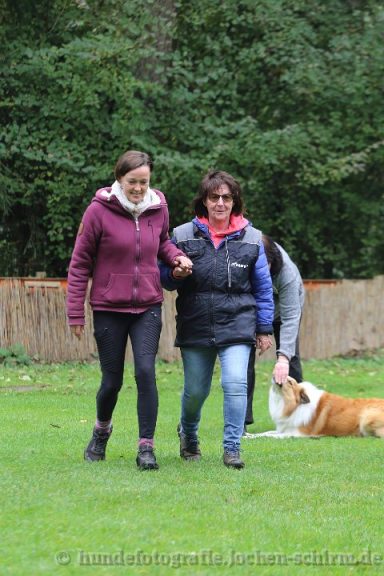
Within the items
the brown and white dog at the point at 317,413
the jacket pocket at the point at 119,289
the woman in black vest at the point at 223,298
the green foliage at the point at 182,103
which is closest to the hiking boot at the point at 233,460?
the woman in black vest at the point at 223,298

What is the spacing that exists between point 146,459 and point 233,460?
0.66 m

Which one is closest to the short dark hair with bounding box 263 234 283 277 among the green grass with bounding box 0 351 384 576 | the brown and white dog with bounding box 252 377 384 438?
the brown and white dog with bounding box 252 377 384 438

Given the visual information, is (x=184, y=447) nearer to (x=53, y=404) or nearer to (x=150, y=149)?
(x=53, y=404)

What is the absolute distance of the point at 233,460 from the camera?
25.8 ft

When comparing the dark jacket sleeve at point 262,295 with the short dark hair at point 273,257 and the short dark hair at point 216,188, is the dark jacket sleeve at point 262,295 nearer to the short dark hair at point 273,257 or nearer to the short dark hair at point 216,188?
the short dark hair at point 216,188

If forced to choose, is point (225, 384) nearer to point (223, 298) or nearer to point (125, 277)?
point (223, 298)

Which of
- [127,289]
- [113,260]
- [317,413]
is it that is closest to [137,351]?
[127,289]

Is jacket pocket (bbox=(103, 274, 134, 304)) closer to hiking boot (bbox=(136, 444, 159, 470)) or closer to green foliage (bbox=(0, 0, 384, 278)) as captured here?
hiking boot (bbox=(136, 444, 159, 470))

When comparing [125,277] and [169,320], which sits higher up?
[125,277]

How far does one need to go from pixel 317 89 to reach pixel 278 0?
180cm

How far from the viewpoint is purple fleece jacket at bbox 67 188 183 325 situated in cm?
752

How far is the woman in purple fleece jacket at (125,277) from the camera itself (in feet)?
24.7

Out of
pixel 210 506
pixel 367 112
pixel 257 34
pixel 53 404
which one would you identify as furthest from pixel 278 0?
pixel 210 506

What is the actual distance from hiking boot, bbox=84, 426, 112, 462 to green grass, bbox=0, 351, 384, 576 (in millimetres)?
91
